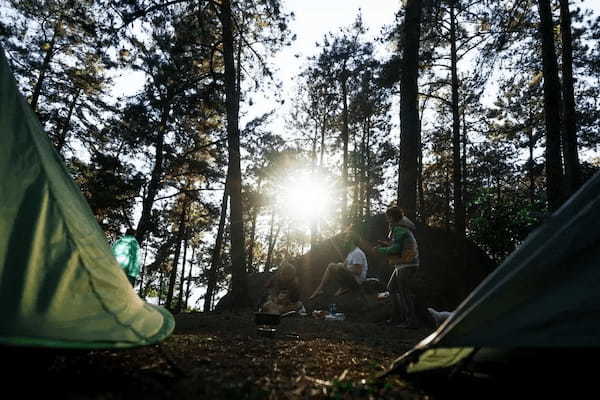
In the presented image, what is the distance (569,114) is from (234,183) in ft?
29.7

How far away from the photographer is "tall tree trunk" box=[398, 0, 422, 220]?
26.4 feet

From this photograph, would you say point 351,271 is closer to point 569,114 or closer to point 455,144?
point 569,114

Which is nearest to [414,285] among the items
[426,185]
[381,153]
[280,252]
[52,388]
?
[52,388]

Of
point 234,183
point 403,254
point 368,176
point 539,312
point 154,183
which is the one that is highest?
point 368,176

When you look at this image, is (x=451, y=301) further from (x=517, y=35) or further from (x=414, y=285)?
(x=517, y=35)

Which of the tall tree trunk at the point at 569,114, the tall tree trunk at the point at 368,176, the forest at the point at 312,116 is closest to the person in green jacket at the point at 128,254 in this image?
the forest at the point at 312,116

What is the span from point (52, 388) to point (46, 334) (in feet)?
1.08

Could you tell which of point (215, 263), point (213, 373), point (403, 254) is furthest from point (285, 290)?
point (215, 263)

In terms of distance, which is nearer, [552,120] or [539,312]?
[539,312]

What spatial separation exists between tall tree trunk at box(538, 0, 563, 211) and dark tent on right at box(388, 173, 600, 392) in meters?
6.20

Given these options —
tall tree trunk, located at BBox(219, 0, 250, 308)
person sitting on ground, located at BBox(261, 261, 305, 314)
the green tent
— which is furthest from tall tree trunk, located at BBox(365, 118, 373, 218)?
the green tent

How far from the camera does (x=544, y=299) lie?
168cm

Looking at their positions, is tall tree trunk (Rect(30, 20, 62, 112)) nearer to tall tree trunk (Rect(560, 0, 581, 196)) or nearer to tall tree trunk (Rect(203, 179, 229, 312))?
tall tree trunk (Rect(203, 179, 229, 312))

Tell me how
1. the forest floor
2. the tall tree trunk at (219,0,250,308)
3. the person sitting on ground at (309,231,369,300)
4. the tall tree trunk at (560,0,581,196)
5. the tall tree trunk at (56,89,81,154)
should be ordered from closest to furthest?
the forest floor < the person sitting on ground at (309,231,369,300) < the tall tree trunk at (560,0,581,196) < the tall tree trunk at (219,0,250,308) < the tall tree trunk at (56,89,81,154)
